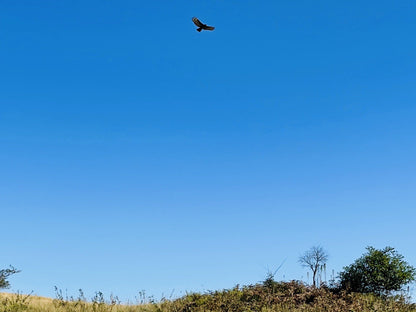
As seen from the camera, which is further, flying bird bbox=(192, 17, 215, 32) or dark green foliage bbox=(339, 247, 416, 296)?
dark green foliage bbox=(339, 247, 416, 296)

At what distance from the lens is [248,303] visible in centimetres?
1944

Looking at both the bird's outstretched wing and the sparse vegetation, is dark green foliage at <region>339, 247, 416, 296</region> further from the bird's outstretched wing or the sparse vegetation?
the bird's outstretched wing

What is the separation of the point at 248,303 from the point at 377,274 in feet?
26.1

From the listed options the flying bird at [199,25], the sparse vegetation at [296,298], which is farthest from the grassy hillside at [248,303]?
the flying bird at [199,25]

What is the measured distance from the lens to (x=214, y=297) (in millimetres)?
20172

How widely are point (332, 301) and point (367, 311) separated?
1698 millimetres

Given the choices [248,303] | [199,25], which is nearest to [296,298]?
[248,303]

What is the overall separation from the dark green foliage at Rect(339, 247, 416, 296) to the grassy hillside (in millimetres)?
1256

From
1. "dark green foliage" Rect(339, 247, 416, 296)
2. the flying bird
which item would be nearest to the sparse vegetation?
"dark green foliage" Rect(339, 247, 416, 296)

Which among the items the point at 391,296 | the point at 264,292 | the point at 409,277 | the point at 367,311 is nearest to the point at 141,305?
the point at 264,292

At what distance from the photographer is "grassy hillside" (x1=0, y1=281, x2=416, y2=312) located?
18297 millimetres

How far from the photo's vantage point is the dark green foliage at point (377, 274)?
75.5ft

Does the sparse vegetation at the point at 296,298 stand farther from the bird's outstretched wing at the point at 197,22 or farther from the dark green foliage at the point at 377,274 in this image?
the bird's outstretched wing at the point at 197,22

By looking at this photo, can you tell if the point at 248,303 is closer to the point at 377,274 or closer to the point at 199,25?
the point at 377,274
